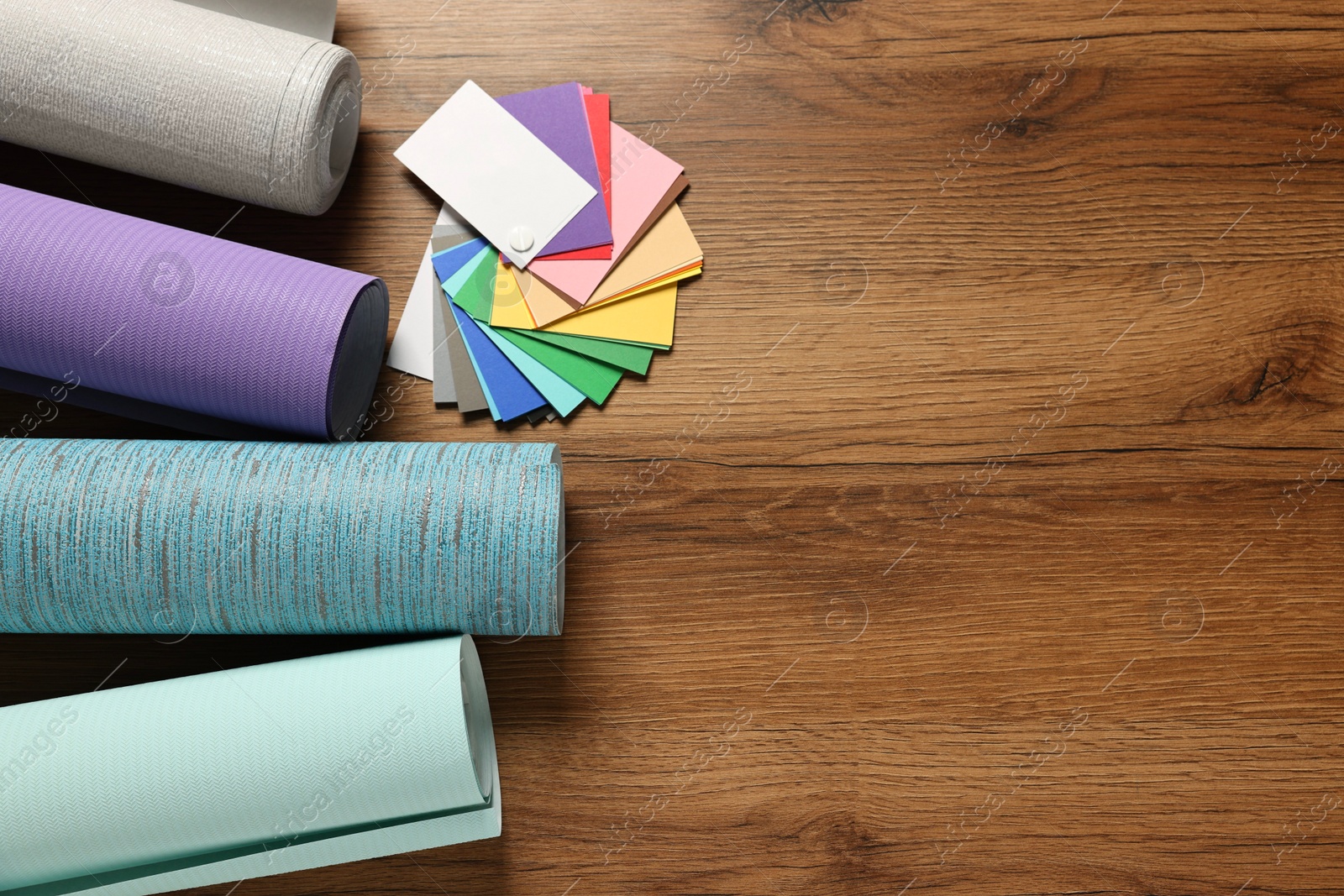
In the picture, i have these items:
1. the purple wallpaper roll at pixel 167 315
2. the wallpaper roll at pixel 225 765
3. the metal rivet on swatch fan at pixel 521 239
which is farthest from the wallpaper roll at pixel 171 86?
the wallpaper roll at pixel 225 765

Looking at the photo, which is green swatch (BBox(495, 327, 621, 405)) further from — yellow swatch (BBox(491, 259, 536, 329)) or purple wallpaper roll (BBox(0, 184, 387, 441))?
purple wallpaper roll (BBox(0, 184, 387, 441))

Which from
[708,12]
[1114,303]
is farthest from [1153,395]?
[708,12]

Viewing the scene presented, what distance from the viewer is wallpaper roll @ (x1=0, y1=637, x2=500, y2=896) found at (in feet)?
2.22

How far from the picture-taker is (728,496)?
864 millimetres

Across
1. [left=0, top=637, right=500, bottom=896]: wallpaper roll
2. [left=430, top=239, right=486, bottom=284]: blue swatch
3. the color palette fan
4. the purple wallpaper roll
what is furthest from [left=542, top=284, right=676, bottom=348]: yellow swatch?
[left=0, top=637, right=500, bottom=896]: wallpaper roll

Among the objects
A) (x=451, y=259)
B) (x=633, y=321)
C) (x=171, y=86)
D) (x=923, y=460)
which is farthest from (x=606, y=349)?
(x=171, y=86)

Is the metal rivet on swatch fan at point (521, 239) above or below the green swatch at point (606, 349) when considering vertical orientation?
above

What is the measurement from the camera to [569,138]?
2.83 feet

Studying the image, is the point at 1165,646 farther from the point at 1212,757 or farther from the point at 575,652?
the point at 575,652

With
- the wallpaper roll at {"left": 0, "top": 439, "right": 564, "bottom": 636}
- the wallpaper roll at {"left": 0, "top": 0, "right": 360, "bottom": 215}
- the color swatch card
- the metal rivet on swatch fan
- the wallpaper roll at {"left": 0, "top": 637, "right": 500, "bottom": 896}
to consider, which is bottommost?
the wallpaper roll at {"left": 0, "top": 637, "right": 500, "bottom": 896}

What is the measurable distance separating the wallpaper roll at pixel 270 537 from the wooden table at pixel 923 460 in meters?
0.13

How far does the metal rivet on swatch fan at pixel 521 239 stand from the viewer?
0.84 metres

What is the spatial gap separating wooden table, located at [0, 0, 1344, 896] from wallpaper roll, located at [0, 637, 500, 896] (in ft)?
0.39

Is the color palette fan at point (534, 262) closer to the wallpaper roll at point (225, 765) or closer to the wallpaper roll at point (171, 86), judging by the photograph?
the wallpaper roll at point (171, 86)
